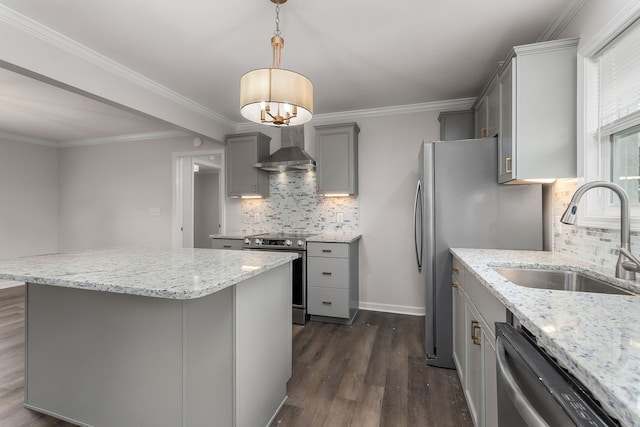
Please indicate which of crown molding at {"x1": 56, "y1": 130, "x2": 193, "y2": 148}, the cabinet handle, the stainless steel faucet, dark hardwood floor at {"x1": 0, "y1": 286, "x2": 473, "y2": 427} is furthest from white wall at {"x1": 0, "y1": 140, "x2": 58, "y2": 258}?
the stainless steel faucet

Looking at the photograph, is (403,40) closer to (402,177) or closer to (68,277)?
(402,177)

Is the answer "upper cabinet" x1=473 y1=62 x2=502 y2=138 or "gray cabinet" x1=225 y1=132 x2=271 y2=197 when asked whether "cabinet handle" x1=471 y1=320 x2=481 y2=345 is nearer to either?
"upper cabinet" x1=473 y1=62 x2=502 y2=138

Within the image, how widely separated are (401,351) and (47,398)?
2.46m

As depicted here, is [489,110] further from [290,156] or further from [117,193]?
[117,193]

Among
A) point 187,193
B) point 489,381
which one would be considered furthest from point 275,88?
point 187,193

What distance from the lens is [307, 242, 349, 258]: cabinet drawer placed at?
3131 millimetres

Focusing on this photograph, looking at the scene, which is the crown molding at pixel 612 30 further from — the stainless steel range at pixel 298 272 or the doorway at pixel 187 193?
the doorway at pixel 187 193

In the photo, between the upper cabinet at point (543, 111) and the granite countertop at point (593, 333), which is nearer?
the granite countertop at point (593, 333)

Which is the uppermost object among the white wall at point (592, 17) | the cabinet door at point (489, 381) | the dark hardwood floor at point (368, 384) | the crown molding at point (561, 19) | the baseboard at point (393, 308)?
the crown molding at point (561, 19)

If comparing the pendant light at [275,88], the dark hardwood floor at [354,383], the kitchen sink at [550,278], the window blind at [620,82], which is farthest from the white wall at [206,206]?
the window blind at [620,82]

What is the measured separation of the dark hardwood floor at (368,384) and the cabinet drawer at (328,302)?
20cm

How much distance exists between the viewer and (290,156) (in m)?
3.56

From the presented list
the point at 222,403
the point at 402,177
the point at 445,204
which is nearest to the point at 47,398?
the point at 222,403

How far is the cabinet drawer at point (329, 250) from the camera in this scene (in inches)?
123
